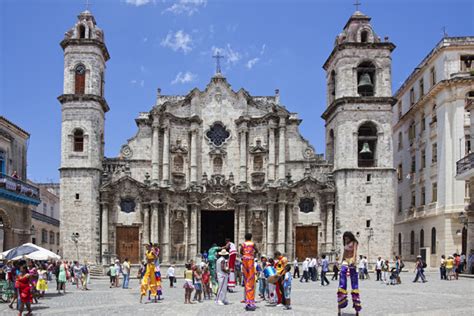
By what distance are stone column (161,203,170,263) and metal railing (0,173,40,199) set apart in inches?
335

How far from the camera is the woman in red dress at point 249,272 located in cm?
1647

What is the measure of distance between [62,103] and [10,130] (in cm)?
478

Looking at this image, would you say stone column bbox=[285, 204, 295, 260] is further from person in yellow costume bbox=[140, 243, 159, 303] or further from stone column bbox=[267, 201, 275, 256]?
person in yellow costume bbox=[140, 243, 159, 303]

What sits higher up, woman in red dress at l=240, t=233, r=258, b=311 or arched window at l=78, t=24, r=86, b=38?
arched window at l=78, t=24, r=86, b=38

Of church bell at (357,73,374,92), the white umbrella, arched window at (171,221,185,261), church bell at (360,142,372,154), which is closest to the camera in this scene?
the white umbrella

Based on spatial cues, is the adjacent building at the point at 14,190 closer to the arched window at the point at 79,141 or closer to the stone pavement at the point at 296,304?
the arched window at the point at 79,141

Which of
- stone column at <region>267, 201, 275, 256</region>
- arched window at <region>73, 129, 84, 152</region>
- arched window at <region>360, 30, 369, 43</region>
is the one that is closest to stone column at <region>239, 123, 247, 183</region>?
stone column at <region>267, 201, 275, 256</region>

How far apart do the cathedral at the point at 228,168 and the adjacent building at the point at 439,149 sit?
3.23 metres

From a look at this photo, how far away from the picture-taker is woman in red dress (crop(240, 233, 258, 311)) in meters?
16.5

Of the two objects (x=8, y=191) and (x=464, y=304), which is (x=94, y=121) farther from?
(x=464, y=304)

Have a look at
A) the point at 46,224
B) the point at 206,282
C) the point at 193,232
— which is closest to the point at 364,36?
the point at 193,232

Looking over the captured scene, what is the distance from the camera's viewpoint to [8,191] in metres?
31.0

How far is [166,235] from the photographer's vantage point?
39625mm

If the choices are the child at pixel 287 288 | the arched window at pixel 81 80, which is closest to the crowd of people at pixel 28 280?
the child at pixel 287 288
